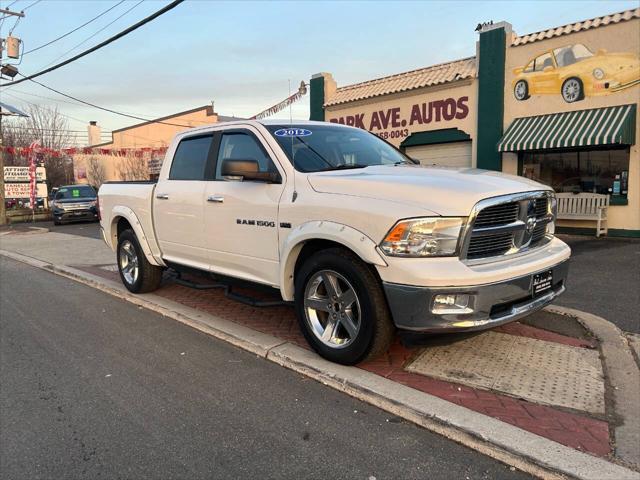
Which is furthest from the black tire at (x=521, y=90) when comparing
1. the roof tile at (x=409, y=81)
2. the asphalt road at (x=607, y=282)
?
the asphalt road at (x=607, y=282)

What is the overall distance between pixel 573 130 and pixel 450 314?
1109 centimetres

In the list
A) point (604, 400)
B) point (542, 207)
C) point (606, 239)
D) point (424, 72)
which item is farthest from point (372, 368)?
point (424, 72)

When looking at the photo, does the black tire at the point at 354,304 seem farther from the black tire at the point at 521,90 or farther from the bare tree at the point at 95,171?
the bare tree at the point at 95,171

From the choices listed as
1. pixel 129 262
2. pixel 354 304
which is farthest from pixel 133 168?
pixel 354 304

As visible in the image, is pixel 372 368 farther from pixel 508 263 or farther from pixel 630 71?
pixel 630 71

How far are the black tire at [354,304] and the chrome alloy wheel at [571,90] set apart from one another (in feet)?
38.1

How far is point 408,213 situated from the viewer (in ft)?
11.1

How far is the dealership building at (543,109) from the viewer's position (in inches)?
475

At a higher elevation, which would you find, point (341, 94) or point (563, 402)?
point (341, 94)

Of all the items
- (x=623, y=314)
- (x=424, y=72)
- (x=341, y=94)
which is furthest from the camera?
(x=341, y=94)

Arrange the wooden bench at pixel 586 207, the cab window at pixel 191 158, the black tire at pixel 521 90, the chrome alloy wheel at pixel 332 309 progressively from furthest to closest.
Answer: the black tire at pixel 521 90 → the wooden bench at pixel 586 207 → the cab window at pixel 191 158 → the chrome alloy wheel at pixel 332 309

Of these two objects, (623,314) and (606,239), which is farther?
(606,239)

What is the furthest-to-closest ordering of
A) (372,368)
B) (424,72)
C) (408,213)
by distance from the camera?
(424,72), (372,368), (408,213)

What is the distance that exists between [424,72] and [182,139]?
1241cm
